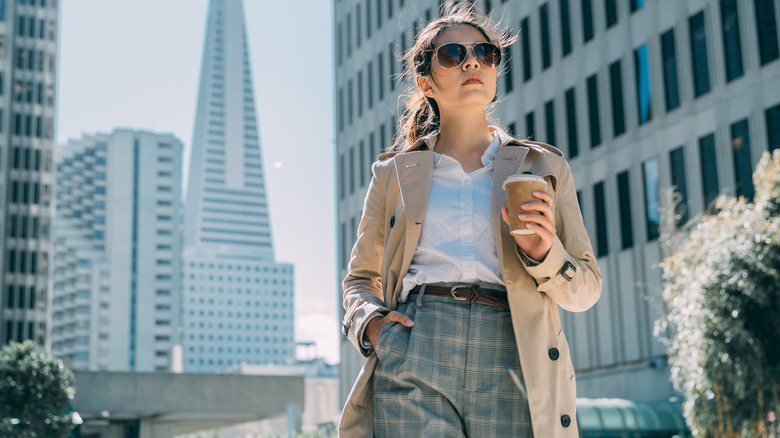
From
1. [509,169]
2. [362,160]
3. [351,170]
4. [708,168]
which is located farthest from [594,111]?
[509,169]

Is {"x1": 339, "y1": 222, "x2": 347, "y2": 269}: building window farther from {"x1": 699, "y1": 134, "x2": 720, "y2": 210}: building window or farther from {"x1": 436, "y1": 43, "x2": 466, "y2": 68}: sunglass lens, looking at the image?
{"x1": 436, "y1": 43, "x2": 466, "y2": 68}: sunglass lens

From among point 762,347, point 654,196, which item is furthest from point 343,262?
point 762,347

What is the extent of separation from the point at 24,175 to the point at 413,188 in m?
73.1

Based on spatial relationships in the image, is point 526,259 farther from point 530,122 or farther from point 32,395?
point 530,122

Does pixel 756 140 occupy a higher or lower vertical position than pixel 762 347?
higher

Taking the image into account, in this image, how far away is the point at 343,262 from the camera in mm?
40188

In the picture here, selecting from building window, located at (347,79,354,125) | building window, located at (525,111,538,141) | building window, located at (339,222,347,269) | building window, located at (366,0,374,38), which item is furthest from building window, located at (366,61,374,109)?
building window, located at (525,111,538,141)

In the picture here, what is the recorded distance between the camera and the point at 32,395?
82.6 feet

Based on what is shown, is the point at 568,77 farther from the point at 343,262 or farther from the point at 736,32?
the point at 343,262

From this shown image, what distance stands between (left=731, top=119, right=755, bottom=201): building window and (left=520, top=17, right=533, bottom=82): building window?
29.8 ft

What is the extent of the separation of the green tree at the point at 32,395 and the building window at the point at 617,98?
16037 mm

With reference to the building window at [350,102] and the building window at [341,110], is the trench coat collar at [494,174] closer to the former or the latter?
the building window at [350,102]

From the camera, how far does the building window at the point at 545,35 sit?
28.5 m

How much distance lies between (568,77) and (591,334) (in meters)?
7.27
